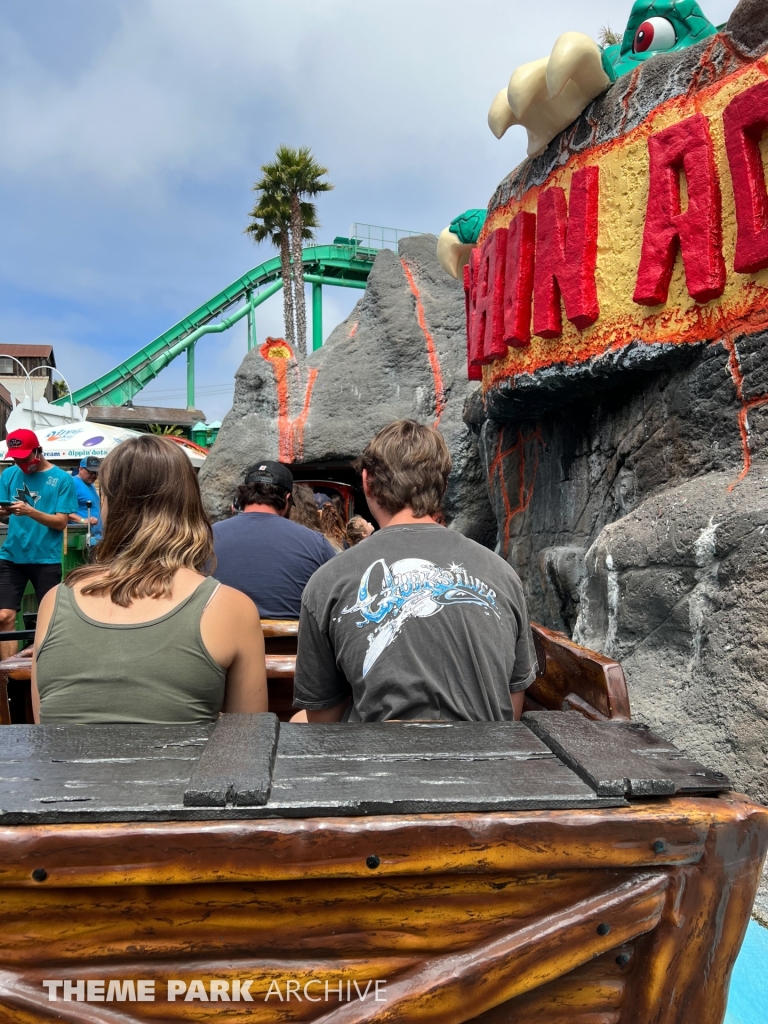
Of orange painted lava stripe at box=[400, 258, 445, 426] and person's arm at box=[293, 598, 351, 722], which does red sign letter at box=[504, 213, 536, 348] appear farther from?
orange painted lava stripe at box=[400, 258, 445, 426]

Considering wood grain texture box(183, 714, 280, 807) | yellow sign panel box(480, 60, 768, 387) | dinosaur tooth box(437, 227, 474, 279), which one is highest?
dinosaur tooth box(437, 227, 474, 279)

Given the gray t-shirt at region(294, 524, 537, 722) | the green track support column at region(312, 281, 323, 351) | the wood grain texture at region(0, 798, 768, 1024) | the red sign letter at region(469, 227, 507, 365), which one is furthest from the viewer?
the green track support column at region(312, 281, 323, 351)

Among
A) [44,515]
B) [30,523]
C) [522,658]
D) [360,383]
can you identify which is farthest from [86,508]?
[522,658]

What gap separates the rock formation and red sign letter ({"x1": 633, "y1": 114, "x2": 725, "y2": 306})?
195 inches

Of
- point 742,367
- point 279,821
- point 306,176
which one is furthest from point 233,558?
point 306,176

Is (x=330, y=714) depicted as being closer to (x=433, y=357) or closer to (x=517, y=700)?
(x=517, y=700)

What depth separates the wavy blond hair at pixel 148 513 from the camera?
5.15 ft

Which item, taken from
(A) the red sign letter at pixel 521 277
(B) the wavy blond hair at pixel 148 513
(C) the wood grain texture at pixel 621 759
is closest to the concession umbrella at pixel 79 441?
(A) the red sign letter at pixel 521 277

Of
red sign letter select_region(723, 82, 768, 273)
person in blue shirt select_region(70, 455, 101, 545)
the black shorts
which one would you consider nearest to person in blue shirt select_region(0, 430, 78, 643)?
the black shorts

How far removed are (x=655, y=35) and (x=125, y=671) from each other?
4843 millimetres

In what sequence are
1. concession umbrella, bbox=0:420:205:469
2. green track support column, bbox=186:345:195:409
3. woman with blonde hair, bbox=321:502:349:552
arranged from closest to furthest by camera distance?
woman with blonde hair, bbox=321:502:349:552 → concession umbrella, bbox=0:420:205:469 → green track support column, bbox=186:345:195:409

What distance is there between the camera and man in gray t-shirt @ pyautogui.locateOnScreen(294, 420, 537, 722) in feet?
5.13

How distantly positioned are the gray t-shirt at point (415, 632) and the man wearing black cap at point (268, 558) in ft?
3.67

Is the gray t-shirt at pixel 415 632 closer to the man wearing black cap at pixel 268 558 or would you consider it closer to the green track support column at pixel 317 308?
the man wearing black cap at pixel 268 558
